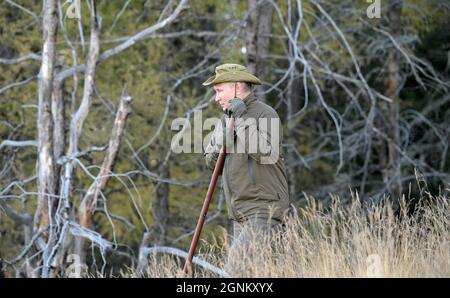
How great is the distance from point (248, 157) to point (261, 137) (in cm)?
25

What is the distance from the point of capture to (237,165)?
6.74m

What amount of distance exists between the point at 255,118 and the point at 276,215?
69cm

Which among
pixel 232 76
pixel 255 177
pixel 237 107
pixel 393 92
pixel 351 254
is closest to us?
pixel 351 254

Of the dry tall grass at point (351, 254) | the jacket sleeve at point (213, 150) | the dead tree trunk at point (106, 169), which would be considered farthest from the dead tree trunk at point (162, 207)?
the dry tall grass at point (351, 254)

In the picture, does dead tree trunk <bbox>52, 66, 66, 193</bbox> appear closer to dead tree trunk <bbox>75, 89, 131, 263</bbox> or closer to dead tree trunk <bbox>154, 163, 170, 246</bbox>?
dead tree trunk <bbox>75, 89, 131, 263</bbox>

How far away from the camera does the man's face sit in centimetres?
685

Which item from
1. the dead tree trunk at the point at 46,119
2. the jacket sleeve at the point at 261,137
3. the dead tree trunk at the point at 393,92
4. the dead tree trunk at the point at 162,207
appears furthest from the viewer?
the dead tree trunk at the point at 393,92

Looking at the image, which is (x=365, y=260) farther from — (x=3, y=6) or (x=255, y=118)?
(x=3, y=6)

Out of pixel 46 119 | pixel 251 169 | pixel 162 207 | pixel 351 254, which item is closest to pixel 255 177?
pixel 251 169

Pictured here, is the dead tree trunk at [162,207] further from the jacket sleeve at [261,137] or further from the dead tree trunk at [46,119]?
the jacket sleeve at [261,137]

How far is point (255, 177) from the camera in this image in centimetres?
670

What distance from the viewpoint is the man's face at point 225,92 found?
6.85 meters

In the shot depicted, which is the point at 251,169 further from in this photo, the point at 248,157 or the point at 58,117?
the point at 58,117

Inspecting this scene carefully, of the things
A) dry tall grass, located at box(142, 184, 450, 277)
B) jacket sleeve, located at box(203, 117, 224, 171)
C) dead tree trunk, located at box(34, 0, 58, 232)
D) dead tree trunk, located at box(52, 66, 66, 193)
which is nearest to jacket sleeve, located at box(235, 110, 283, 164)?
jacket sleeve, located at box(203, 117, 224, 171)
